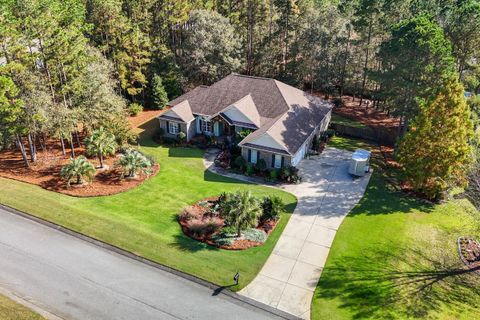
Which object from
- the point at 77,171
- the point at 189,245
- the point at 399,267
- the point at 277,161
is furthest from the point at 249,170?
the point at 399,267

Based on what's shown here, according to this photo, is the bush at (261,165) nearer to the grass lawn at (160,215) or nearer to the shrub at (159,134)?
the grass lawn at (160,215)

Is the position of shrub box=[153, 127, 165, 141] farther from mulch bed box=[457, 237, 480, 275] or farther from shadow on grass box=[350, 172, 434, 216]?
mulch bed box=[457, 237, 480, 275]

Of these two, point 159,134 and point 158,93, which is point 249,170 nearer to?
point 159,134

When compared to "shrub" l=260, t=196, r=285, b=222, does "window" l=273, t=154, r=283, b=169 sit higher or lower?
higher

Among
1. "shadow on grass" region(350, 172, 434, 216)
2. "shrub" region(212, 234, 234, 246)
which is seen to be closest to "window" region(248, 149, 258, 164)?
"shadow on grass" region(350, 172, 434, 216)

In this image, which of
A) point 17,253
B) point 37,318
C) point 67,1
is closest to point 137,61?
point 67,1

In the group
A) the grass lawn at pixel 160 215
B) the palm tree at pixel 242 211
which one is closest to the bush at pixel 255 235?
the grass lawn at pixel 160 215

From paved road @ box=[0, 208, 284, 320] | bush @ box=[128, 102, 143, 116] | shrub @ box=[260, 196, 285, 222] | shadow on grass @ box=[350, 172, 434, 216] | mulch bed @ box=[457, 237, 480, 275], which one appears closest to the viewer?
paved road @ box=[0, 208, 284, 320]
